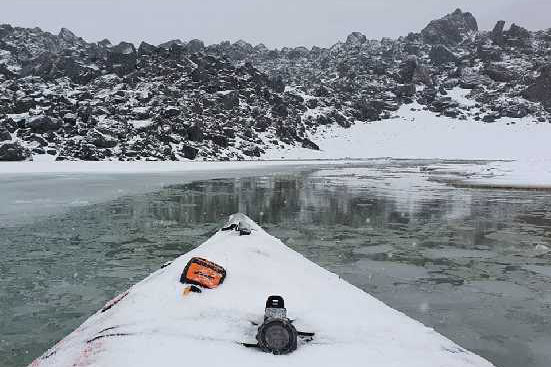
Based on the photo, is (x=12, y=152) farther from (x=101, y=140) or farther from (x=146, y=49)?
(x=146, y=49)

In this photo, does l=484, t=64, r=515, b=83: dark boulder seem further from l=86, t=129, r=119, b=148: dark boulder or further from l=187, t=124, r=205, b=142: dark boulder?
l=86, t=129, r=119, b=148: dark boulder

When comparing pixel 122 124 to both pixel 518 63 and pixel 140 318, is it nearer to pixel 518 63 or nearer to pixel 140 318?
pixel 140 318

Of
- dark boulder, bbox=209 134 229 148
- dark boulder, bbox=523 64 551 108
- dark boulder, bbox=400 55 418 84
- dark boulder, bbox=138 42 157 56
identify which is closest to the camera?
dark boulder, bbox=209 134 229 148

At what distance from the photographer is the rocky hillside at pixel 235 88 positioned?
44.5m

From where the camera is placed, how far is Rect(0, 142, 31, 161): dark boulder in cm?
3622

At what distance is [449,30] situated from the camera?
11738cm

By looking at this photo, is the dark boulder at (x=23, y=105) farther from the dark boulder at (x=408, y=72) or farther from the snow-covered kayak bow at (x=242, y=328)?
the dark boulder at (x=408, y=72)

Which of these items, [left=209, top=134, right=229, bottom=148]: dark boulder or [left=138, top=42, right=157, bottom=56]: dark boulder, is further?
[left=138, top=42, right=157, bottom=56]: dark boulder

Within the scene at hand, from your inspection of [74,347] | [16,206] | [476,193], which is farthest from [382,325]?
[476,193]

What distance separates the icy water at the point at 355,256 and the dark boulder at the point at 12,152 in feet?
84.9

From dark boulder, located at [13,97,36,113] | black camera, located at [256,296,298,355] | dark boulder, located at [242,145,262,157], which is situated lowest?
dark boulder, located at [242,145,262,157]

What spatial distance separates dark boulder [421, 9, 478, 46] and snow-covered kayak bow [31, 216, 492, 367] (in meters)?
121

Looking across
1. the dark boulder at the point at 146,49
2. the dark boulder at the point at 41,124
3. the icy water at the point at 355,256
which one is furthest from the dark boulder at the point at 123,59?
the icy water at the point at 355,256

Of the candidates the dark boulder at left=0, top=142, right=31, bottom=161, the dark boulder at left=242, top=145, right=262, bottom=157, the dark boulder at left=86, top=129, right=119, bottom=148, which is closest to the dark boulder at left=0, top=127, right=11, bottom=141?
the dark boulder at left=0, top=142, right=31, bottom=161
